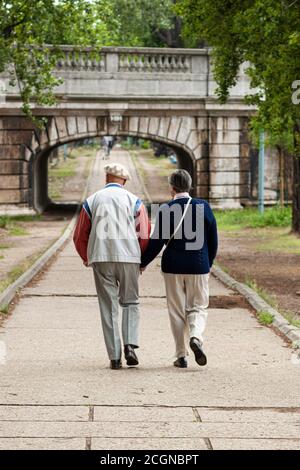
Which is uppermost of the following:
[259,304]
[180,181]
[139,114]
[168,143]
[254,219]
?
[139,114]

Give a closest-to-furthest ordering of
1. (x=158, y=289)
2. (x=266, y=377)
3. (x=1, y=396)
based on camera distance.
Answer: (x=1, y=396) → (x=266, y=377) → (x=158, y=289)

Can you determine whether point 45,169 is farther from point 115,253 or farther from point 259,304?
point 115,253

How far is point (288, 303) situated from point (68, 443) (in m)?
8.48

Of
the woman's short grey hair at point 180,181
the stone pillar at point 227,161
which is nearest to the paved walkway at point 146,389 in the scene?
the woman's short grey hair at point 180,181

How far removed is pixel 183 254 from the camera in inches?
405

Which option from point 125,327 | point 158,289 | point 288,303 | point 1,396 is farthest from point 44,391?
point 158,289

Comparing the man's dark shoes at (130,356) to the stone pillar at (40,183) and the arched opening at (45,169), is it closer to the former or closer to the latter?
the arched opening at (45,169)

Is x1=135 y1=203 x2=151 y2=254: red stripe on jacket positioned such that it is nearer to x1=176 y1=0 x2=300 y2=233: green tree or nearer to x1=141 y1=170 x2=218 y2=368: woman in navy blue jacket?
→ x1=141 y1=170 x2=218 y2=368: woman in navy blue jacket

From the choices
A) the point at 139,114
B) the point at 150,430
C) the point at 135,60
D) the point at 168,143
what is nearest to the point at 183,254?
the point at 150,430

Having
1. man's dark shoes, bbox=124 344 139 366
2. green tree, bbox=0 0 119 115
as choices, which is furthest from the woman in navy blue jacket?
green tree, bbox=0 0 119 115

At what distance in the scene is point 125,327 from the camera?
10250 millimetres

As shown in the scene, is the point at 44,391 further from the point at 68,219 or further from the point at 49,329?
the point at 68,219

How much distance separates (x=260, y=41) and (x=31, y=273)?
5707 mm

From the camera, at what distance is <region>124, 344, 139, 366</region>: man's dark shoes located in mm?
10125
